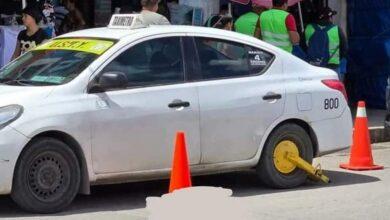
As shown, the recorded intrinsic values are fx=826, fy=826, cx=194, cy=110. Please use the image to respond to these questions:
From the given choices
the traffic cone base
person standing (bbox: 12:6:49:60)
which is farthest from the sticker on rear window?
person standing (bbox: 12:6:49:60)

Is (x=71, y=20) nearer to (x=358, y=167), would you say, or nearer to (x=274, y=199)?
(x=358, y=167)

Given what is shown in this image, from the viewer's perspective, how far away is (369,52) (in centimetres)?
1491

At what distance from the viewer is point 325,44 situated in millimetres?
12492

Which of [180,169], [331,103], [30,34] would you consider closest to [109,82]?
[180,169]

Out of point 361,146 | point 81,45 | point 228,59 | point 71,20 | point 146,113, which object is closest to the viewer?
point 146,113

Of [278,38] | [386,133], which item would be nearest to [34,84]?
[278,38]

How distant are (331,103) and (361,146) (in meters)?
1.21

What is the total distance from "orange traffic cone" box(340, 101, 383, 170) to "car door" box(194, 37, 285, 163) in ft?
5.22

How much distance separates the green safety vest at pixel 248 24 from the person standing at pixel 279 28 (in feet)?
0.58

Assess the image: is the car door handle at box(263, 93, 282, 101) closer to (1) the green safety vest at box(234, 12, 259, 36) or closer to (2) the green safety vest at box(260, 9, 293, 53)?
(2) the green safety vest at box(260, 9, 293, 53)

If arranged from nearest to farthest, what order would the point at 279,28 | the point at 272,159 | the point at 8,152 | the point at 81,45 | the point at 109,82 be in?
the point at 8,152
the point at 109,82
the point at 81,45
the point at 272,159
the point at 279,28

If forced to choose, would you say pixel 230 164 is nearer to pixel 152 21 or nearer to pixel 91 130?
pixel 91 130

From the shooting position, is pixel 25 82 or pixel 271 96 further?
pixel 271 96

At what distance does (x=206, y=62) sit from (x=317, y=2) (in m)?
6.97
